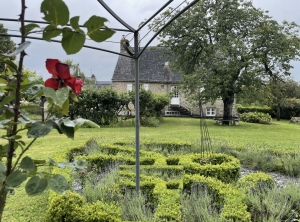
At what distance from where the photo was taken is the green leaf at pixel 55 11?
1.96ft

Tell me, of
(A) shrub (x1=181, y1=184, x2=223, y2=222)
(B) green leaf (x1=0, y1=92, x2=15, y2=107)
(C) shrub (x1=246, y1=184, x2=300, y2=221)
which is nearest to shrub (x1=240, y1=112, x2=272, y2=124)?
(C) shrub (x1=246, y1=184, x2=300, y2=221)

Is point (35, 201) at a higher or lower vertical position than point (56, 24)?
lower

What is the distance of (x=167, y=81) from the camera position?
2459cm

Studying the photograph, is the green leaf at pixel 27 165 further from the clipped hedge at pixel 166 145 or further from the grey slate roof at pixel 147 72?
the grey slate roof at pixel 147 72

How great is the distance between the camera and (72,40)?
2.18 feet

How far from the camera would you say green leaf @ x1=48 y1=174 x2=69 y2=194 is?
26.9 inches

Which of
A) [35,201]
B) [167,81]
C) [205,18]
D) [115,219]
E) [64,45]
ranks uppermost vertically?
[205,18]

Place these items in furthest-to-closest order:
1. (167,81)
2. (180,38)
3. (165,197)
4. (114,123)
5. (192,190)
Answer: (167,81) → (180,38) → (114,123) → (192,190) → (165,197)

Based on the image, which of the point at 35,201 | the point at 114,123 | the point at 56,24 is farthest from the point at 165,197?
the point at 114,123

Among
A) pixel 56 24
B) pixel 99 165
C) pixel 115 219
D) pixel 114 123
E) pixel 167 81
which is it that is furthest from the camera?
pixel 167 81

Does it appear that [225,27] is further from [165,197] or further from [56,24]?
[56,24]

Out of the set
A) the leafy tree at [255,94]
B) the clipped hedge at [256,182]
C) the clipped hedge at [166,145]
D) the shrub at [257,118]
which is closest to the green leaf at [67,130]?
the clipped hedge at [256,182]

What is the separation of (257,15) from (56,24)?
622 inches

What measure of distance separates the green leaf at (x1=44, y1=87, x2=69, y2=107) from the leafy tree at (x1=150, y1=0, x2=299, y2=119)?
13.6 m
